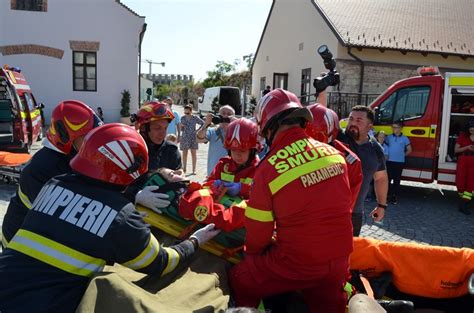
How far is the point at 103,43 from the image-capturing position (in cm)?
2103

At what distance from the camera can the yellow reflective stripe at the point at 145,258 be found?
6.66 ft

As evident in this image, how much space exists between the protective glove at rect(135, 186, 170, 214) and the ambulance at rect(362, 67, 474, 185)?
7.38 m

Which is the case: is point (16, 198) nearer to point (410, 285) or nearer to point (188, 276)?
point (188, 276)

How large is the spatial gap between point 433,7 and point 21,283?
26.3 m

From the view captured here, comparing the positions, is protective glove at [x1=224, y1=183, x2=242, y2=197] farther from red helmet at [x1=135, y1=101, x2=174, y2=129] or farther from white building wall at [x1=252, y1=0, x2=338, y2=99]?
white building wall at [x1=252, y1=0, x2=338, y2=99]

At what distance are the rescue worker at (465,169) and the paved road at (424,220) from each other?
1.00ft

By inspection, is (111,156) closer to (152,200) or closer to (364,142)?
(152,200)

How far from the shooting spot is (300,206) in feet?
7.23

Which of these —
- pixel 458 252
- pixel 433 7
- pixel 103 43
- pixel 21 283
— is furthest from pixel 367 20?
pixel 21 283

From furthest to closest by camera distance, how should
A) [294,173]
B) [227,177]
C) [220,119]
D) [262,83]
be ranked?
1. [262,83]
2. [220,119]
3. [227,177]
4. [294,173]

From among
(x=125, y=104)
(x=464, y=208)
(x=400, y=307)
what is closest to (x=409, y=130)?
(x=464, y=208)

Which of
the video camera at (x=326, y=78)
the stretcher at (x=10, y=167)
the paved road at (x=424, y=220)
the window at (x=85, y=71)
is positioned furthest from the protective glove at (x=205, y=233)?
the window at (x=85, y=71)

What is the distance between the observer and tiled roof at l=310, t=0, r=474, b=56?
19078 mm

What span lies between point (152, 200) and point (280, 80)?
23887mm
